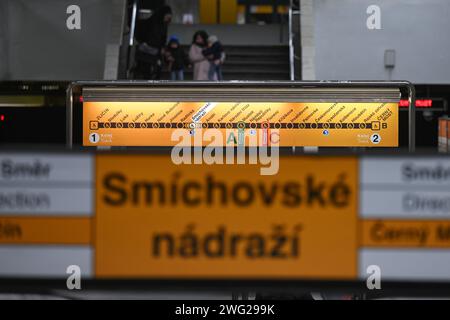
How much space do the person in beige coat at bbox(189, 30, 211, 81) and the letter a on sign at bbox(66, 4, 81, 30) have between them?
13.2 feet

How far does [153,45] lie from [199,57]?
1.55 metres

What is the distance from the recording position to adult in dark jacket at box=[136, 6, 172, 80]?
18141 mm

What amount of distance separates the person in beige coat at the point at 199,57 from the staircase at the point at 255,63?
55.2 inches

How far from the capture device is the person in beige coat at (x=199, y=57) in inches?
673

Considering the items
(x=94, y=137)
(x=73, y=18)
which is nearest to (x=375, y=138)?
(x=94, y=137)

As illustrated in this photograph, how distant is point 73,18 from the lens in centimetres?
2042

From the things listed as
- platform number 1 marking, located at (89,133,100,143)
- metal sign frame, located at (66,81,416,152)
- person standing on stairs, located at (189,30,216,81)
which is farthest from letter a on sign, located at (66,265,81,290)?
person standing on stairs, located at (189,30,216,81)

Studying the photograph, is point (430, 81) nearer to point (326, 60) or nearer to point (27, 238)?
point (326, 60)

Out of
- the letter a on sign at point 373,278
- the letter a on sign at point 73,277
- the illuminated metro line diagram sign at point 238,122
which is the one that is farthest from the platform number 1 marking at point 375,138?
the letter a on sign at point 73,277

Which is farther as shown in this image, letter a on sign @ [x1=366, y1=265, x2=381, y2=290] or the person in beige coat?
the person in beige coat

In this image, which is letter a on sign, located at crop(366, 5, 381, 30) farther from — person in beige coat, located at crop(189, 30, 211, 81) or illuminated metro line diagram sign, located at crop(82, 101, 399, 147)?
illuminated metro line diagram sign, located at crop(82, 101, 399, 147)

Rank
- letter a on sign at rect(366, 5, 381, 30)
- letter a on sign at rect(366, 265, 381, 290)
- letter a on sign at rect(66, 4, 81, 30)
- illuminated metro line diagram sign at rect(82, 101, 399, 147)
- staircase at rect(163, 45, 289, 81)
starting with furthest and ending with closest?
letter a on sign at rect(66, 4, 81, 30) < letter a on sign at rect(366, 5, 381, 30) < staircase at rect(163, 45, 289, 81) < illuminated metro line diagram sign at rect(82, 101, 399, 147) < letter a on sign at rect(366, 265, 381, 290)

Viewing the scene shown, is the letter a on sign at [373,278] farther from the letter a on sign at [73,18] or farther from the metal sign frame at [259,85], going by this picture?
the letter a on sign at [73,18]
